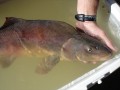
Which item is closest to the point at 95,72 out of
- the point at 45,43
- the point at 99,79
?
the point at 99,79

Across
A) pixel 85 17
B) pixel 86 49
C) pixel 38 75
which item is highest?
pixel 85 17

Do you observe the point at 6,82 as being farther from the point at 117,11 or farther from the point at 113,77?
the point at 117,11

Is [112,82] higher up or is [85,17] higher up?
[85,17]

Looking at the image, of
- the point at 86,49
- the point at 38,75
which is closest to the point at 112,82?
the point at 86,49

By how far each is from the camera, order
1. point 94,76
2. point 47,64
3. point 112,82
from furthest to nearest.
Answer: point 112,82 → point 47,64 → point 94,76

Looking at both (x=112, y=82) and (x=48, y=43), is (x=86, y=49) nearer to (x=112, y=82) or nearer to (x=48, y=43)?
(x=48, y=43)

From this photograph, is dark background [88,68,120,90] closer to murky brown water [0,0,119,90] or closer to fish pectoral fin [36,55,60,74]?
murky brown water [0,0,119,90]

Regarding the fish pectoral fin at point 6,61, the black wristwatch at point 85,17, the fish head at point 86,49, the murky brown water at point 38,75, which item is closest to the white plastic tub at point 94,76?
the fish head at point 86,49
